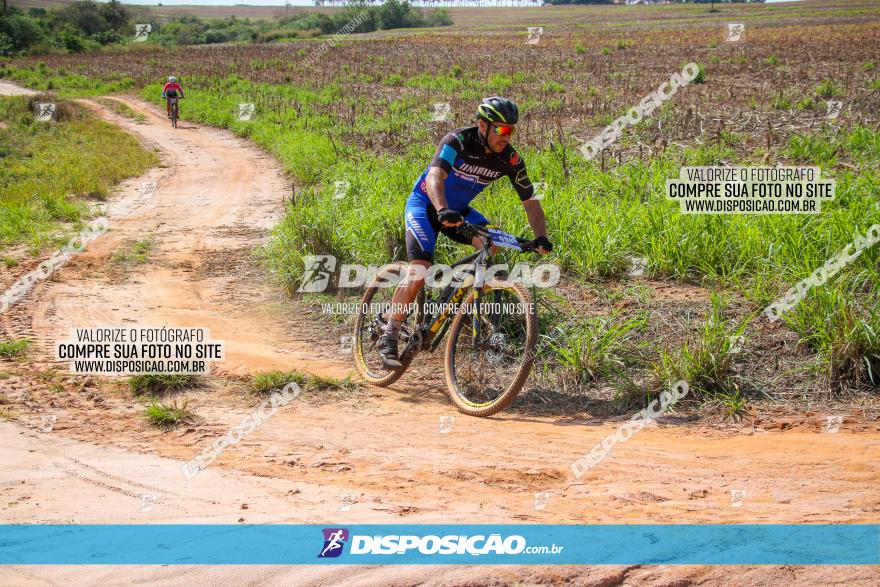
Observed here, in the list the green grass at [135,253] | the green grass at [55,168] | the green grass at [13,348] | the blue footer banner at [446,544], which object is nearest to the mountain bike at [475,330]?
the blue footer banner at [446,544]

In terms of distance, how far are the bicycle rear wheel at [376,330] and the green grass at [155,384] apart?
160cm

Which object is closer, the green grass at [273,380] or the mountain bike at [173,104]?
the green grass at [273,380]

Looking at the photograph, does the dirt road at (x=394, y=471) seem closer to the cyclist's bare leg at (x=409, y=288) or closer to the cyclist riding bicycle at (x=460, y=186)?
the cyclist's bare leg at (x=409, y=288)

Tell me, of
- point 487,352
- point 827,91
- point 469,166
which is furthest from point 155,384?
point 827,91

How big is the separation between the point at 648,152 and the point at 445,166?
297 inches

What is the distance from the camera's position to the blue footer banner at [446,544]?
11.9 feet

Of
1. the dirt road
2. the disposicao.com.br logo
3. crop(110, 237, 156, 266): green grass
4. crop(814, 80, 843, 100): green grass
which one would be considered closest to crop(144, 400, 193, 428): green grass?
the dirt road

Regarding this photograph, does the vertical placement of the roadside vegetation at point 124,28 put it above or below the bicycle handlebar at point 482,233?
above

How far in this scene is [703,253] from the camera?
789cm

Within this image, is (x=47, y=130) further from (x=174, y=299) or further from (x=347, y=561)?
A: (x=347, y=561)

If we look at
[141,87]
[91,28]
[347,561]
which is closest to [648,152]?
[347,561]

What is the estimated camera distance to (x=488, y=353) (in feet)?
19.9

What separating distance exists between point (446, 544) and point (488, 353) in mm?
2420

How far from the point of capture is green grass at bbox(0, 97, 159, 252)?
1193 centimetres
